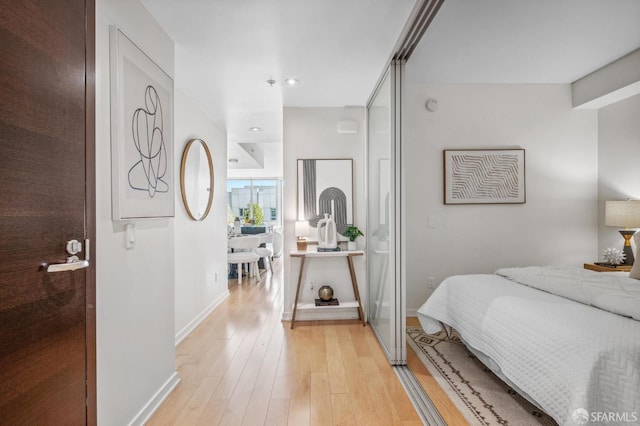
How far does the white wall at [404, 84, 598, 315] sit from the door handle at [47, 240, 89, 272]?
3.06m

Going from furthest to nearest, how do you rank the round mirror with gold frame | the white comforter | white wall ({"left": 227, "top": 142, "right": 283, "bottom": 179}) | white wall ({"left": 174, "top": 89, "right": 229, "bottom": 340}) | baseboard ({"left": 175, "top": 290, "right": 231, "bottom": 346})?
white wall ({"left": 227, "top": 142, "right": 283, "bottom": 179}), the round mirror with gold frame, white wall ({"left": 174, "top": 89, "right": 229, "bottom": 340}), baseboard ({"left": 175, "top": 290, "right": 231, "bottom": 346}), the white comforter

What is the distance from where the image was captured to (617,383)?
139cm

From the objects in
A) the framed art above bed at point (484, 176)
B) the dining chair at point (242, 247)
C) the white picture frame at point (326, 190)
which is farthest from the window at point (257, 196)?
the framed art above bed at point (484, 176)

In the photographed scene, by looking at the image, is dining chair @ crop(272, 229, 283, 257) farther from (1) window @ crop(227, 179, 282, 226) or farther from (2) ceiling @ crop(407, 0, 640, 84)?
(2) ceiling @ crop(407, 0, 640, 84)

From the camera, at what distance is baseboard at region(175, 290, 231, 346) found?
324cm

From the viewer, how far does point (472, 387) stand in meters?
2.30

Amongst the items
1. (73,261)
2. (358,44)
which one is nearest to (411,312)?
(358,44)

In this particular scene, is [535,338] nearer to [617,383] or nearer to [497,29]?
[617,383]

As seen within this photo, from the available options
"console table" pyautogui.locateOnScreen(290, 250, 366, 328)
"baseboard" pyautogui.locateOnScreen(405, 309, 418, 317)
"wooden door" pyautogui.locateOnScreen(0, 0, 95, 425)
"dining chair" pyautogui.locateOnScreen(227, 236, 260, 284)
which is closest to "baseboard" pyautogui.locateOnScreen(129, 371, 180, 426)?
"wooden door" pyautogui.locateOnScreen(0, 0, 95, 425)

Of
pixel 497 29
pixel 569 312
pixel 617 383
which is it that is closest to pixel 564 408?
pixel 617 383

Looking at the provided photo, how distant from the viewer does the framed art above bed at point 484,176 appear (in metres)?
3.78

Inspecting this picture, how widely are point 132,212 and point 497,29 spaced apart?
9.42 feet

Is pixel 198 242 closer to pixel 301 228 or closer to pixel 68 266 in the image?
pixel 301 228

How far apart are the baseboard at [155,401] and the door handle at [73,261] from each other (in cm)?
101
